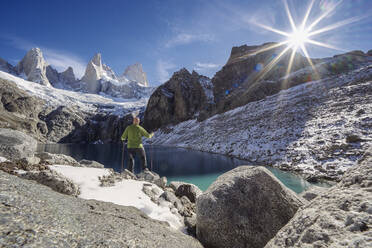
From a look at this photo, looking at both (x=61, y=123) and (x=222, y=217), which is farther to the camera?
(x=61, y=123)

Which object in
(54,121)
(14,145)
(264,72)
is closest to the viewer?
(14,145)

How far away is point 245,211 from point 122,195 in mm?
3817

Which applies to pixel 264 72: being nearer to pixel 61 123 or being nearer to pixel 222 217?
pixel 222 217

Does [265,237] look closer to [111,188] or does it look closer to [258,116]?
[111,188]

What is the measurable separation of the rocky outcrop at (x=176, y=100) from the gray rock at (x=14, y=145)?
2890 inches

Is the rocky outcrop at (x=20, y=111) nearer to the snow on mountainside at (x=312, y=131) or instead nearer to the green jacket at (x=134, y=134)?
the snow on mountainside at (x=312, y=131)

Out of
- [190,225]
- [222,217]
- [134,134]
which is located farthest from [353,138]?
[134,134]

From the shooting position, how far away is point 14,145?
7402 mm

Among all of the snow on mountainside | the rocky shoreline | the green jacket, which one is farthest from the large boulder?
the snow on mountainside

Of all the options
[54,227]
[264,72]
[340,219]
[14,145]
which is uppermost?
[264,72]

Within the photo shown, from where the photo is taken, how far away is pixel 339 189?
7.38 ft

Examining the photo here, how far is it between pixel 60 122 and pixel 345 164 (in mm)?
157628

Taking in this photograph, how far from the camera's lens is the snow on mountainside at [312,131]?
492 inches

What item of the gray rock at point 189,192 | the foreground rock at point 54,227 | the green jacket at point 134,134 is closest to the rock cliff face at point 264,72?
the green jacket at point 134,134
